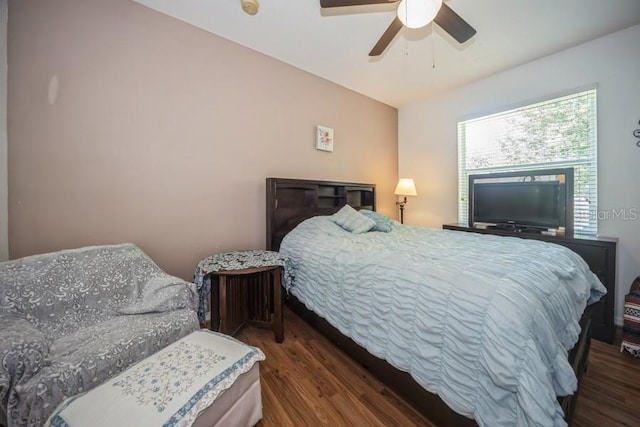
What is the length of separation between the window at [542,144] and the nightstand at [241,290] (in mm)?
2877

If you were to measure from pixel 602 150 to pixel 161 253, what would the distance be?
14.0 feet

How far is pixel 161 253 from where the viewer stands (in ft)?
6.77

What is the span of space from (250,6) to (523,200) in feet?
11.0

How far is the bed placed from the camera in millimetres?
861

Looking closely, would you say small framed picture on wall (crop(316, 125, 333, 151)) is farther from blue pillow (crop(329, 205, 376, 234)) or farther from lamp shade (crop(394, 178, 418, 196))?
lamp shade (crop(394, 178, 418, 196))

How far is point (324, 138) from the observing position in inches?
123

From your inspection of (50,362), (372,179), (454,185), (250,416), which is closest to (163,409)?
(250,416)

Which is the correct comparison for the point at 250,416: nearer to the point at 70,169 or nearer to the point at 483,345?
the point at 483,345

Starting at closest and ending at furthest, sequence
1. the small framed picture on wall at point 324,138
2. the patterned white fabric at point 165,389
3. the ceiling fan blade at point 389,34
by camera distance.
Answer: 1. the patterned white fabric at point 165,389
2. the ceiling fan blade at point 389,34
3. the small framed picture on wall at point 324,138

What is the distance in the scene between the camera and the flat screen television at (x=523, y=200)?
2510 mm

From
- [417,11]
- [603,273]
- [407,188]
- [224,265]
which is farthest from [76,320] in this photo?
[603,273]

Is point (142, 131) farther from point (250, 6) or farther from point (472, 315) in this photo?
point (472, 315)

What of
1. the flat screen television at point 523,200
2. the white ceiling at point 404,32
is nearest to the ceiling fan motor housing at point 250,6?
the white ceiling at point 404,32

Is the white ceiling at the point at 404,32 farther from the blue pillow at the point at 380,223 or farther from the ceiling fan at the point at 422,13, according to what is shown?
the blue pillow at the point at 380,223
